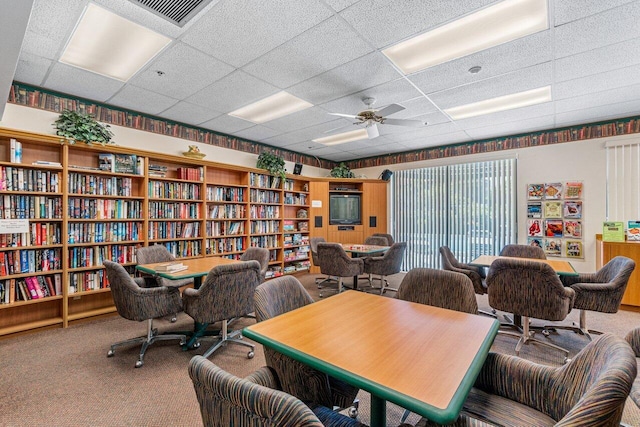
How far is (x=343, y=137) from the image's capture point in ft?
18.6

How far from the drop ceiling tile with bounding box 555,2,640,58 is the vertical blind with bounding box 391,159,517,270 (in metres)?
3.07

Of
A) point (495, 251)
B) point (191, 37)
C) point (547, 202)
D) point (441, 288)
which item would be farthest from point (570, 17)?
point (495, 251)

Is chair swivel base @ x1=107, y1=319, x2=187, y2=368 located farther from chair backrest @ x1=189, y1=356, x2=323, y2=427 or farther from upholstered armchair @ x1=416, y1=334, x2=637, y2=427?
upholstered armchair @ x1=416, y1=334, x2=637, y2=427

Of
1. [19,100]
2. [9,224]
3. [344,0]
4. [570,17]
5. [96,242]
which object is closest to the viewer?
[344,0]

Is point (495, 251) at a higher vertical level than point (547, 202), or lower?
lower

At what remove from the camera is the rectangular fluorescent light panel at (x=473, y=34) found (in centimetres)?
220

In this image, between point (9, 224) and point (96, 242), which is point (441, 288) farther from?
point (9, 224)

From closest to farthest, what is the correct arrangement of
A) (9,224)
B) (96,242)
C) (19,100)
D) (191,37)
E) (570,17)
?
(570,17) → (191,37) → (9,224) → (19,100) → (96,242)

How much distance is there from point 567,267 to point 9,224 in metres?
6.01

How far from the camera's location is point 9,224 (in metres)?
2.97

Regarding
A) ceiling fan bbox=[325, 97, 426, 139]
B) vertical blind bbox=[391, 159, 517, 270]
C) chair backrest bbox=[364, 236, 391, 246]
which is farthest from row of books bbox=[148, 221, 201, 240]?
vertical blind bbox=[391, 159, 517, 270]

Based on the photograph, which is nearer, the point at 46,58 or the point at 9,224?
the point at 46,58

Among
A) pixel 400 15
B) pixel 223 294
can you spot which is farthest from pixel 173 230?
pixel 400 15

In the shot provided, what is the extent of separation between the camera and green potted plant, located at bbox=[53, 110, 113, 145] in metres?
3.30
